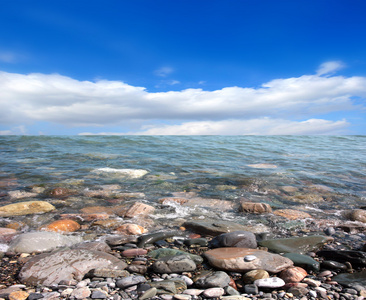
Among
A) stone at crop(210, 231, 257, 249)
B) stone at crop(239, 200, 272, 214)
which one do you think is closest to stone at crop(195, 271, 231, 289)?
stone at crop(210, 231, 257, 249)

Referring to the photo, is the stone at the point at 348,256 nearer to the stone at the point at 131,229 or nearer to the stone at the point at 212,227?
the stone at the point at 212,227

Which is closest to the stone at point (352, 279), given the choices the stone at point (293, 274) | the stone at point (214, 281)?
the stone at point (293, 274)

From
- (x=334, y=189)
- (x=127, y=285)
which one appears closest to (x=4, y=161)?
(x=127, y=285)

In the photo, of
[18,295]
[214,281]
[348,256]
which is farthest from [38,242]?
[348,256]

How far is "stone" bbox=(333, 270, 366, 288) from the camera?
8.39 ft

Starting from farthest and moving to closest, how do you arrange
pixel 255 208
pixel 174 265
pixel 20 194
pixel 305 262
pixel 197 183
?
1. pixel 197 183
2. pixel 20 194
3. pixel 255 208
4. pixel 305 262
5. pixel 174 265

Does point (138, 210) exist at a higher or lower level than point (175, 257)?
lower

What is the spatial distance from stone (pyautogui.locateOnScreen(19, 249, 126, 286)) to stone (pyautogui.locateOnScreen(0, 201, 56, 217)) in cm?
278

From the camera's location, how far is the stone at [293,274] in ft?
8.60

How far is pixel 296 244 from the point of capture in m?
3.60

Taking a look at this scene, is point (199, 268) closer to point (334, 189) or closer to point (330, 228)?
point (330, 228)

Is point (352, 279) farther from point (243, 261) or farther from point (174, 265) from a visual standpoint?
point (174, 265)

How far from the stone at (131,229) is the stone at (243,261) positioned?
1.53 meters

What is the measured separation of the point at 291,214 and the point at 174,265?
3.62m
